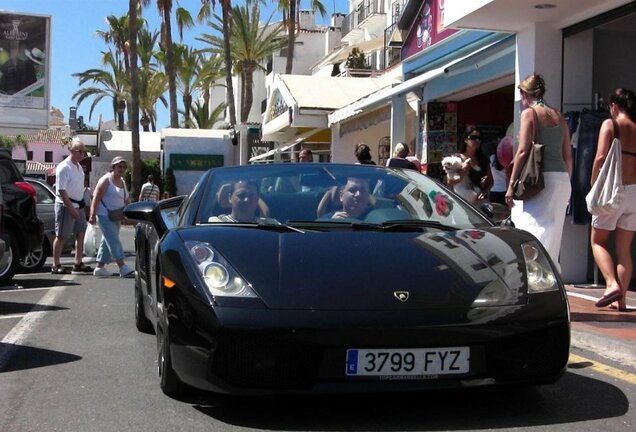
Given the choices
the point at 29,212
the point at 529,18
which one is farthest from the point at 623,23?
the point at 29,212

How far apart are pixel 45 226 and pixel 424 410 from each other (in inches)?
383

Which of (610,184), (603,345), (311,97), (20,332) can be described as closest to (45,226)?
(20,332)

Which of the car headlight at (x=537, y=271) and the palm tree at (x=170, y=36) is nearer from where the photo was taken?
the car headlight at (x=537, y=271)

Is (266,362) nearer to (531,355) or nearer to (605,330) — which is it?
(531,355)

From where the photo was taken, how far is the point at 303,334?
3383 millimetres

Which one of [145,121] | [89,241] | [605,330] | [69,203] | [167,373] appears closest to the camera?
[167,373]

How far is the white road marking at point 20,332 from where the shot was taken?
5397mm

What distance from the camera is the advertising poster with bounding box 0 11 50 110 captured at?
74.9ft

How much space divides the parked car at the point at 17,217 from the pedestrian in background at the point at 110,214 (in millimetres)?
759

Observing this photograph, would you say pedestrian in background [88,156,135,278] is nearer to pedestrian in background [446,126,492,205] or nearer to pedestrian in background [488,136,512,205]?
pedestrian in background [446,126,492,205]

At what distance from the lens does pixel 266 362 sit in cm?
342

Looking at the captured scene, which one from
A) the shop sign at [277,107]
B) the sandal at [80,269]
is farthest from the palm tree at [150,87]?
the sandal at [80,269]

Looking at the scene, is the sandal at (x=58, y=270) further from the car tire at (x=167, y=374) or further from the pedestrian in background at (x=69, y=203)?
the car tire at (x=167, y=374)

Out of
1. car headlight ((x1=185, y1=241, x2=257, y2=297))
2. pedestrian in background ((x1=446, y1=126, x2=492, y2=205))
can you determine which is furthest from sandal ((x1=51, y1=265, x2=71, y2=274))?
car headlight ((x1=185, y1=241, x2=257, y2=297))
